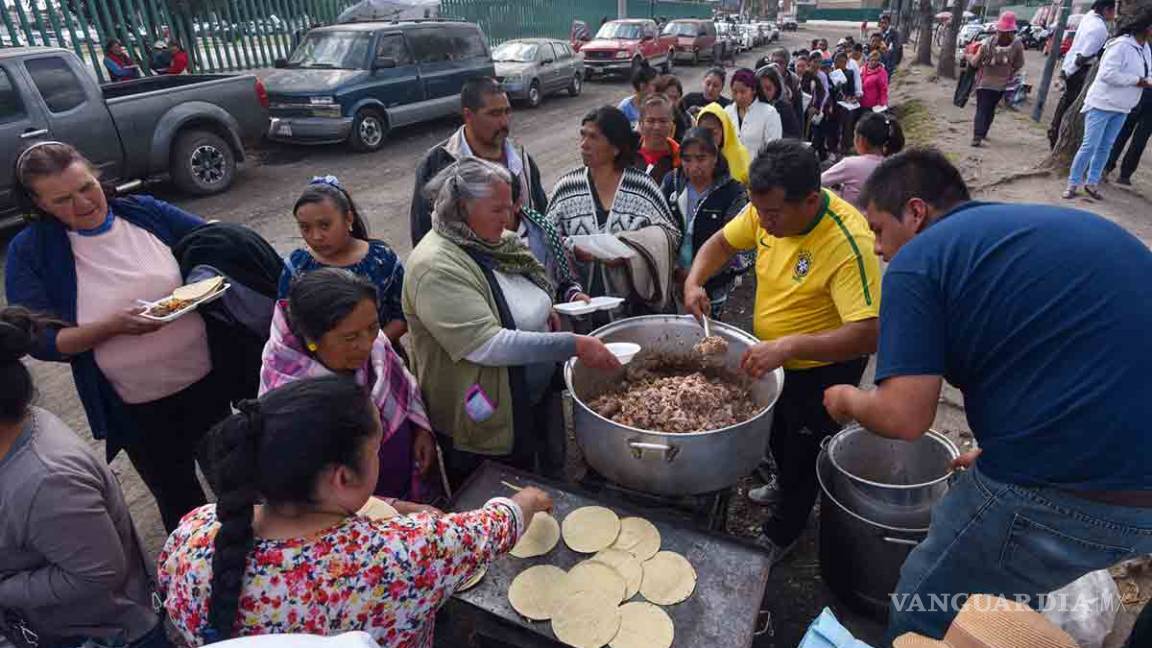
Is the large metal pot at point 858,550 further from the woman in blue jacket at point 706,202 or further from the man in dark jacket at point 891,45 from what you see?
the man in dark jacket at point 891,45

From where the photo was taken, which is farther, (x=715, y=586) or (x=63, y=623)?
(x=715, y=586)

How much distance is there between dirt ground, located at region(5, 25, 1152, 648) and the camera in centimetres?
294

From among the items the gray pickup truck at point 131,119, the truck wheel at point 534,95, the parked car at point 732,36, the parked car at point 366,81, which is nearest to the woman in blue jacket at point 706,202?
the gray pickup truck at point 131,119

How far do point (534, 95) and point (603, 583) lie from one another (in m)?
14.7

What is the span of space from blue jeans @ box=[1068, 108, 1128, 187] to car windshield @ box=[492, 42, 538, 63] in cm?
1135

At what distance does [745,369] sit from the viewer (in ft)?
8.13

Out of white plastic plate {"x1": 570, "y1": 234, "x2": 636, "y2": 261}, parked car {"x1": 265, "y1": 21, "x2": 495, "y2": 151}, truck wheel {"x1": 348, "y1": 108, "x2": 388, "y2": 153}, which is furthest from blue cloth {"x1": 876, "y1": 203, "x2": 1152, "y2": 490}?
truck wheel {"x1": 348, "y1": 108, "x2": 388, "y2": 153}

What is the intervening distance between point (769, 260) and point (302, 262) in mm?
2031

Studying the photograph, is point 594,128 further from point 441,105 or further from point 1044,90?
point 1044,90

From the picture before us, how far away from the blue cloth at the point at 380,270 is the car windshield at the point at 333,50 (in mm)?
8893

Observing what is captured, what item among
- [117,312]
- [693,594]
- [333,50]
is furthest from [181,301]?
[333,50]

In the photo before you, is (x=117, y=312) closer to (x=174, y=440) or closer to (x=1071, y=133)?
(x=174, y=440)

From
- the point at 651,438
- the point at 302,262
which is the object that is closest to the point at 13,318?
the point at 302,262

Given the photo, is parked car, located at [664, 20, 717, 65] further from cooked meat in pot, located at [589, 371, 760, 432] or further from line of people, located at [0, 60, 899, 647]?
cooked meat in pot, located at [589, 371, 760, 432]
